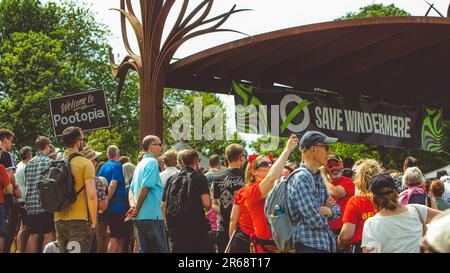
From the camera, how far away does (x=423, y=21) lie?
14188 millimetres

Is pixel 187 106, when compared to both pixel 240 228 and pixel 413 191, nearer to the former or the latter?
pixel 413 191

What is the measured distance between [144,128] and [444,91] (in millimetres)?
9347

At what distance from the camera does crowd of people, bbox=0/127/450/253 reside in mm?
6535

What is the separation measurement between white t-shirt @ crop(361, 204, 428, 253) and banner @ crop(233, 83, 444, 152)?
10497 mm

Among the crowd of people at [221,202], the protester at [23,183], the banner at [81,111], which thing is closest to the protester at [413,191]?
the crowd of people at [221,202]

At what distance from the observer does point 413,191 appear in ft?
32.5

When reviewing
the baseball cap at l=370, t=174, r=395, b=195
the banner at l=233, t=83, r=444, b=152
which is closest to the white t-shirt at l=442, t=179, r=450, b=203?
the banner at l=233, t=83, r=444, b=152

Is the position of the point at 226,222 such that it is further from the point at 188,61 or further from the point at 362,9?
the point at 362,9

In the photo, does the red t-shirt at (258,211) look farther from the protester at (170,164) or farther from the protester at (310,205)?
the protester at (170,164)

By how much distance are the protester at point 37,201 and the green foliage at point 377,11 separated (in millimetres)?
42884

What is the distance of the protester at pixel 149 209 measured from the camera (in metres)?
9.61

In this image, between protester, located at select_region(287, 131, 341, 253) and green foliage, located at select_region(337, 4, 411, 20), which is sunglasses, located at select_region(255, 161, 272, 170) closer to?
protester, located at select_region(287, 131, 341, 253)

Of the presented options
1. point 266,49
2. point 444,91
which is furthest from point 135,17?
point 444,91
